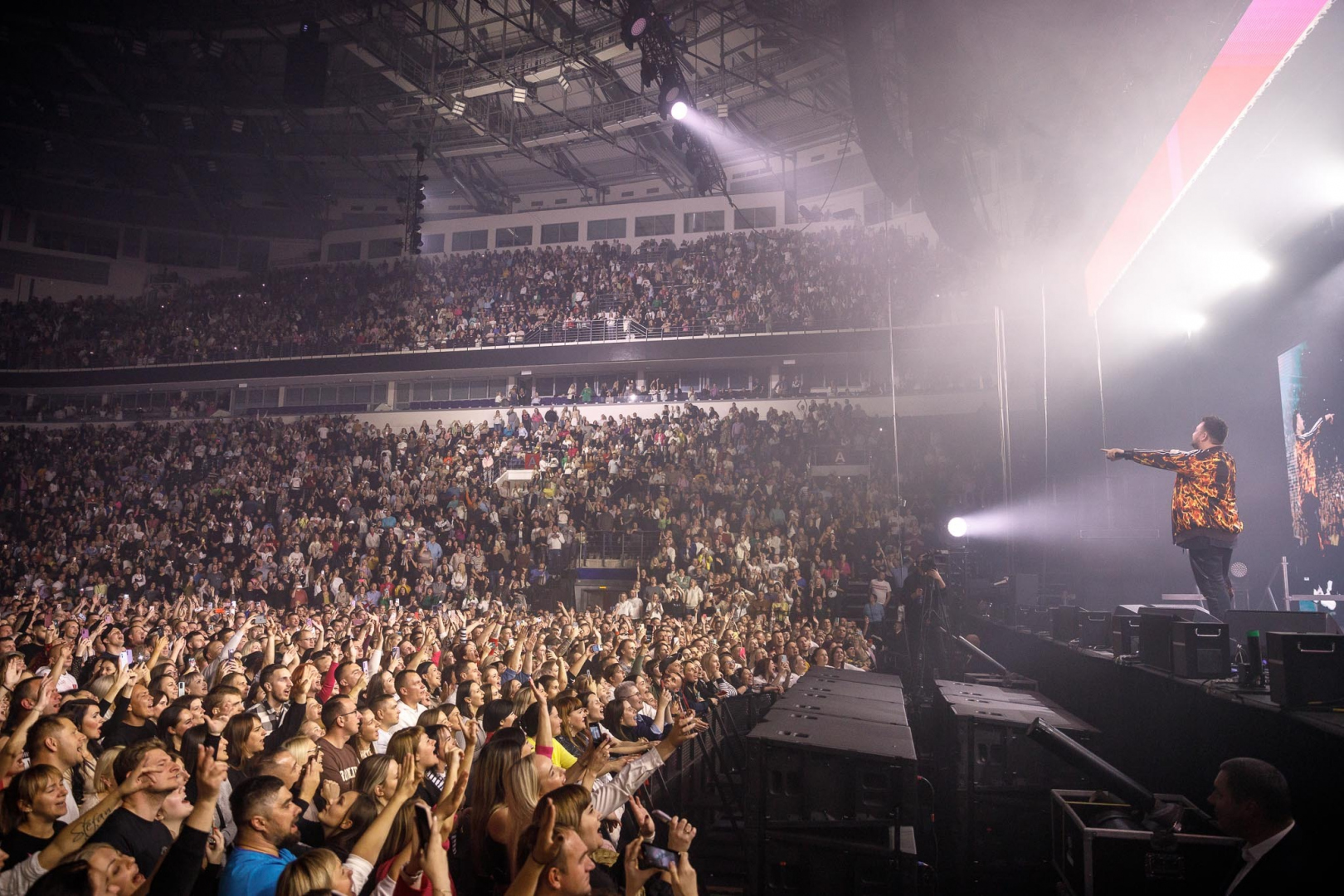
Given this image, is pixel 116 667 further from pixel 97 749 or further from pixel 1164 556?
pixel 1164 556

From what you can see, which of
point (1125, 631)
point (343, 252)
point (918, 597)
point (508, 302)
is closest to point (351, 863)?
point (1125, 631)

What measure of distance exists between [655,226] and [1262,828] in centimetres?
2651

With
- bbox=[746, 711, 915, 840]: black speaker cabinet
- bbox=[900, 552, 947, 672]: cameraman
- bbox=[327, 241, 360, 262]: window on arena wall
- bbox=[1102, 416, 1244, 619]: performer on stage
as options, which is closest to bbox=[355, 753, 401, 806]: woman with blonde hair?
bbox=[746, 711, 915, 840]: black speaker cabinet

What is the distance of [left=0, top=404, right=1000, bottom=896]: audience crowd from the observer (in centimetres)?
290

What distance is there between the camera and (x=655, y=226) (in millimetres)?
27797

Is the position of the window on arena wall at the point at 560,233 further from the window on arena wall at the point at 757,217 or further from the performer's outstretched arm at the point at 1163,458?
the performer's outstretched arm at the point at 1163,458

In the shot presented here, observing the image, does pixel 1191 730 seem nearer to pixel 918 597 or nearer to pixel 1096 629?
pixel 1096 629

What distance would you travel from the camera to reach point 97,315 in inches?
1131

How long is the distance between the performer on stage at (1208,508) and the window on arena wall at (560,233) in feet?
82.2

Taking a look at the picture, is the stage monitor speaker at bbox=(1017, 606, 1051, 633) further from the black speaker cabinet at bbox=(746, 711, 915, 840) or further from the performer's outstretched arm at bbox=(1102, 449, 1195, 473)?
the black speaker cabinet at bbox=(746, 711, 915, 840)

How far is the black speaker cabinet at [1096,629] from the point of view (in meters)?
6.13

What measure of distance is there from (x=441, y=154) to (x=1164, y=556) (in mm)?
23977

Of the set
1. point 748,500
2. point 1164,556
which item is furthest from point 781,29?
point 1164,556

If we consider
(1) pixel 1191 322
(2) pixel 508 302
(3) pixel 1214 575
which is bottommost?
(3) pixel 1214 575
